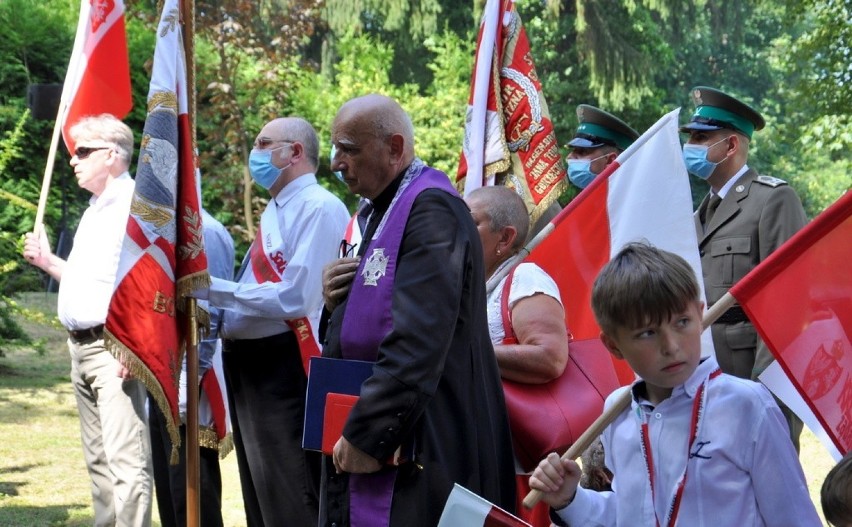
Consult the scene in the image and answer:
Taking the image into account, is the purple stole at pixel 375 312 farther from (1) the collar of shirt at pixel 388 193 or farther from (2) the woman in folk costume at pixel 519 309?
(2) the woman in folk costume at pixel 519 309

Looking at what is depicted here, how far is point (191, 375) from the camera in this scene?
5086 millimetres

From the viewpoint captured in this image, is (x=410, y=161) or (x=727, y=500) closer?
(x=727, y=500)

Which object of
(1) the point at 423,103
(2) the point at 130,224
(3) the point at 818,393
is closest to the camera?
(3) the point at 818,393

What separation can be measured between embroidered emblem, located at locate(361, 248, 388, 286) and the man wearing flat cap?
6.94 feet

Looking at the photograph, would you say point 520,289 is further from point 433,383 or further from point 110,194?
point 110,194

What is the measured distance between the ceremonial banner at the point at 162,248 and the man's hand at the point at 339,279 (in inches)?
65.2

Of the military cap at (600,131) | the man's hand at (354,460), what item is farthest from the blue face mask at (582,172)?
the man's hand at (354,460)

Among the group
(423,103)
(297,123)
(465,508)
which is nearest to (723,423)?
(465,508)

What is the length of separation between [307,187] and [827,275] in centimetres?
278

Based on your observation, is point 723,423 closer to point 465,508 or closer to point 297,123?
point 465,508

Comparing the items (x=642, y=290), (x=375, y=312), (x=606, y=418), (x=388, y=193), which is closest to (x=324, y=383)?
(x=375, y=312)

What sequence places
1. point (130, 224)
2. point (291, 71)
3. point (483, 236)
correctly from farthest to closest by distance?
point (291, 71), point (130, 224), point (483, 236)

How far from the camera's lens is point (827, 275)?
11.4 feet

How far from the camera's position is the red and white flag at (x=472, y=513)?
103 inches
